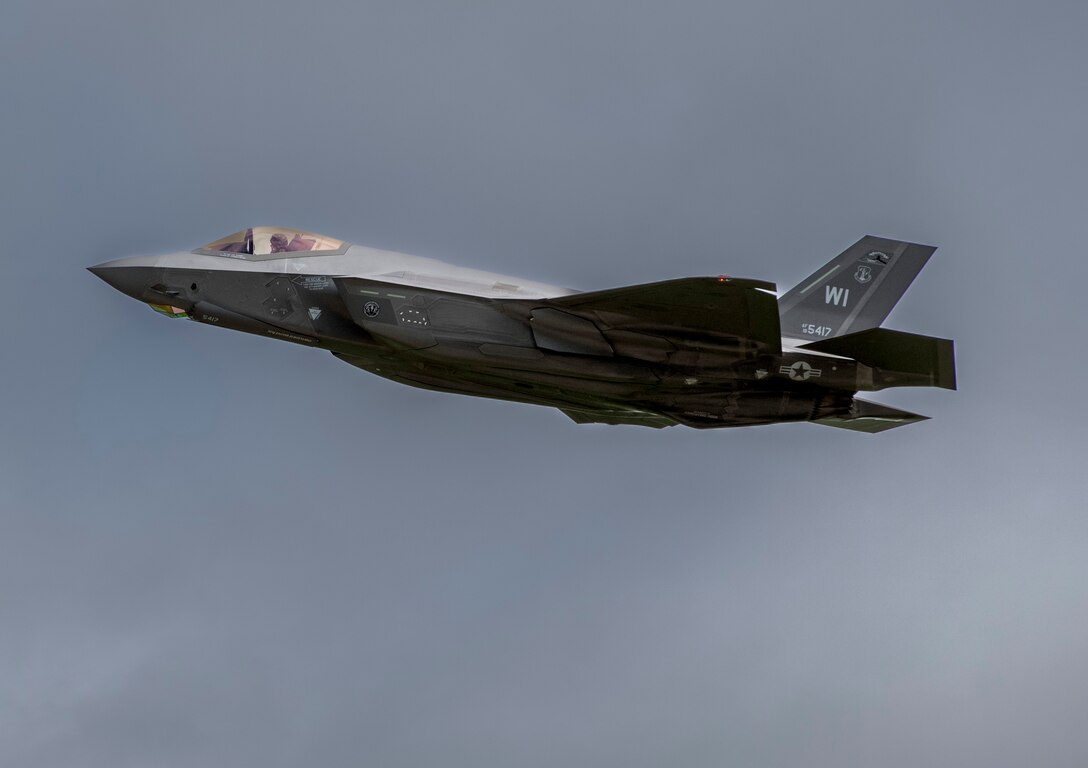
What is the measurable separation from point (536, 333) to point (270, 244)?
5.10 meters

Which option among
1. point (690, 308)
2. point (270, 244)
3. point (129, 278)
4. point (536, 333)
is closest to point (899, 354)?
point (690, 308)

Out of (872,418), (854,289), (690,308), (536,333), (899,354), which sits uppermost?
(854,289)

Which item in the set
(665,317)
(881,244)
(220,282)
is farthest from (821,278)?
(220,282)

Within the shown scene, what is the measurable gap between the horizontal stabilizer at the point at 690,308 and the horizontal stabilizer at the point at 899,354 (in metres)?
1.23

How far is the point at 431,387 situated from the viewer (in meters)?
22.4

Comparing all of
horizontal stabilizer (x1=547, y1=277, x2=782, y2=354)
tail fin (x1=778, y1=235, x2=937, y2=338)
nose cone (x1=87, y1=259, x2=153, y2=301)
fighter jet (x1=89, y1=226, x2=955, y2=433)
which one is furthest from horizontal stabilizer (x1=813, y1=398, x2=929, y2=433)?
nose cone (x1=87, y1=259, x2=153, y2=301)

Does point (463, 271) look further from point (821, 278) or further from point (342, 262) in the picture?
point (821, 278)

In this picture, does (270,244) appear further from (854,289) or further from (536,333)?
(854,289)

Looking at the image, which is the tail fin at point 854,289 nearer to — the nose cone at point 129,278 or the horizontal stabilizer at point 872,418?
the horizontal stabilizer at point 872,418

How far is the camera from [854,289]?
23.3 m

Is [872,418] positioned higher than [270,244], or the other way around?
[270,244]

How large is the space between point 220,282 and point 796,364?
980cm

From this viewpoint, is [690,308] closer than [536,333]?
Yes

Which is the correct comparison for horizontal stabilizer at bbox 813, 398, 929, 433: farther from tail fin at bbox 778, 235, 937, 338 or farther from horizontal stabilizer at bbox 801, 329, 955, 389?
tail fin at bbox 778, 235, 937, 338
